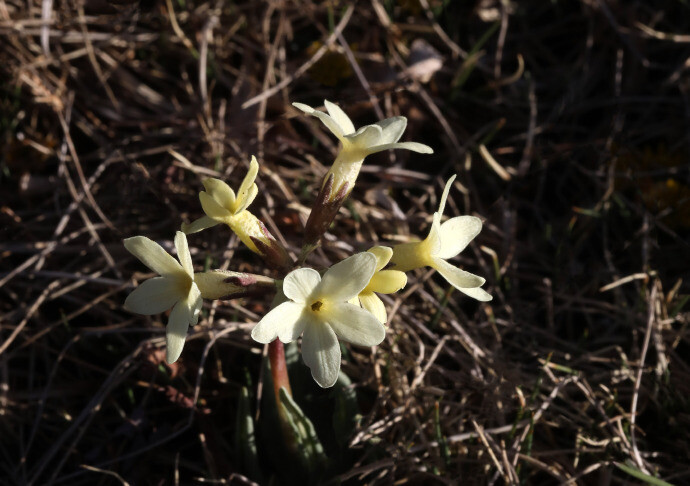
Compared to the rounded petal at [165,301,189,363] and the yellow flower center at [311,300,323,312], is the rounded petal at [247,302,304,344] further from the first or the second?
the rounded petal at [165,301,189,363]

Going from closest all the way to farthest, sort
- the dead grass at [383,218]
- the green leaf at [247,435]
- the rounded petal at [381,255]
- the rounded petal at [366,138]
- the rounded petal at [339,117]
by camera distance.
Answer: the rounded petal at [381,255], the rounded petal at [366,138], the rounded petal at [339,117], the green leaf at [247,435], the dead grass at [383,218]

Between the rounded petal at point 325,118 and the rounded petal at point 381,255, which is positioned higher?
the rounded petal at point 325,118

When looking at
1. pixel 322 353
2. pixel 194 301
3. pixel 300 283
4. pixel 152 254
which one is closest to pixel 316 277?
pixel 300 283

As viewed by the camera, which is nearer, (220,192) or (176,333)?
(176,333)

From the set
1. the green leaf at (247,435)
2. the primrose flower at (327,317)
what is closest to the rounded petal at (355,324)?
the primrose flower at (327,317)

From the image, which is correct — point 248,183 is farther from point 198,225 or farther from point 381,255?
point 381,255

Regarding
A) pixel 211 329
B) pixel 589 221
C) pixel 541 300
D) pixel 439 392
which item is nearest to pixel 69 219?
pixel 211 329

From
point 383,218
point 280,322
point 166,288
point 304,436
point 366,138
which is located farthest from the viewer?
point 383,218

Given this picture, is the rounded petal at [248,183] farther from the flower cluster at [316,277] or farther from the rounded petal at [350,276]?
the rounded petal at [350,276]
